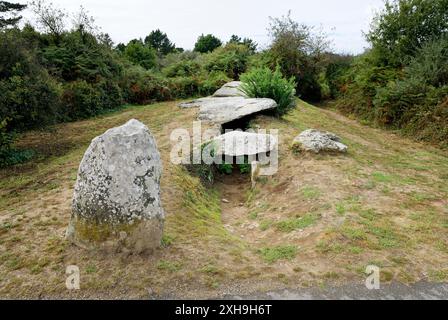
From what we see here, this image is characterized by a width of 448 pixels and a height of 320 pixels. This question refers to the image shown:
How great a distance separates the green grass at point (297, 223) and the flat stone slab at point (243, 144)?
258cm

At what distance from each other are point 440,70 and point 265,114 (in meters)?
6.16

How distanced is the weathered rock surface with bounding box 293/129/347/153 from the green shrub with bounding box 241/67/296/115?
317 cm

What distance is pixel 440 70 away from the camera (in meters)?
11.9

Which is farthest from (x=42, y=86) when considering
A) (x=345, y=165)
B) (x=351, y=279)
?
(x=351, y=279)

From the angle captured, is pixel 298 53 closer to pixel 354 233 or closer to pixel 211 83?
pixel 211 83

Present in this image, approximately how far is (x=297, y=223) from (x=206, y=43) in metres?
30.3

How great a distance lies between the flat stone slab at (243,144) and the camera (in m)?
7.92

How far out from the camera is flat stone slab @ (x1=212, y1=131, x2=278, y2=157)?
7.92m

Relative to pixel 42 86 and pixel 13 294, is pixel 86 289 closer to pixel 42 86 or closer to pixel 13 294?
pixel 13 294

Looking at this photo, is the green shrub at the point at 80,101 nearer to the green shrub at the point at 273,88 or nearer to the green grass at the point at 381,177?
the green shrub at the point at 273,88

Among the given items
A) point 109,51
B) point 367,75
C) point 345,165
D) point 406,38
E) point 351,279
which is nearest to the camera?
point 351,279

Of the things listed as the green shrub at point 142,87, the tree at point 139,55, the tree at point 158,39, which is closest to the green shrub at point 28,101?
Result: the green shrub at point 142,87

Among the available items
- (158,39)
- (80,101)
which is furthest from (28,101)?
(158,39)

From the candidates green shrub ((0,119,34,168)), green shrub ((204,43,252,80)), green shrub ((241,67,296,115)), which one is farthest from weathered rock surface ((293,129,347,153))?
green shrub ((204,43,252,80))
